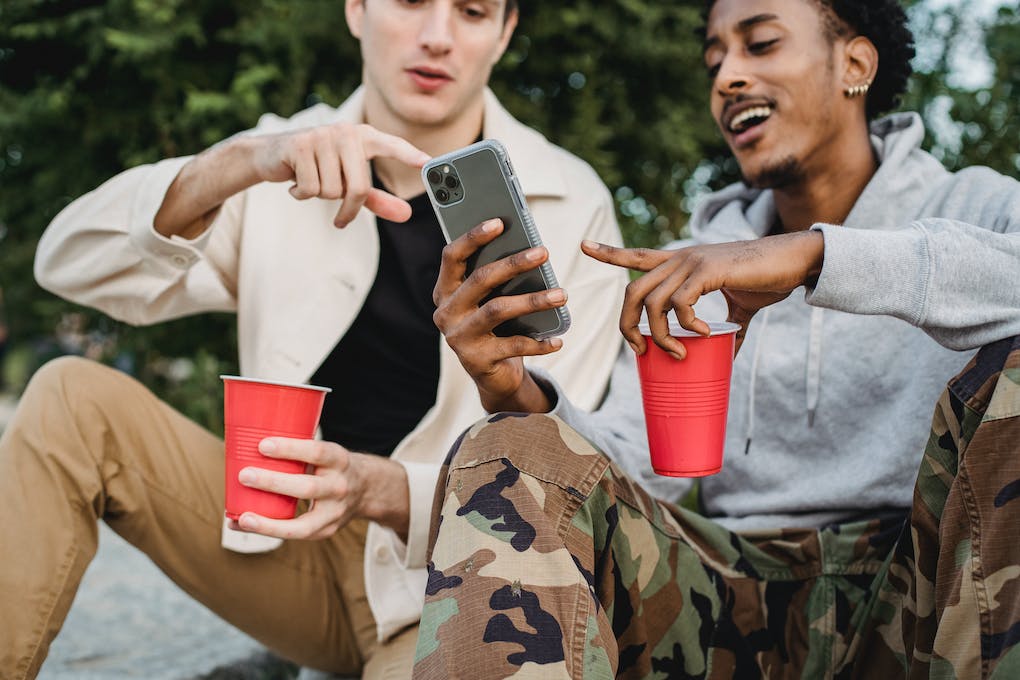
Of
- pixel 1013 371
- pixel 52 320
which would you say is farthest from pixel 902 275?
pixel 52 320

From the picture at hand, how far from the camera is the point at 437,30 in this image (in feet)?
9.68

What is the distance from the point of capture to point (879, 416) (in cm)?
250

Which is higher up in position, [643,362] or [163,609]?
[643,362]

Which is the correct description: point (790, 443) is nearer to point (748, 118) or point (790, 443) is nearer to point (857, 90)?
point (748, 118)

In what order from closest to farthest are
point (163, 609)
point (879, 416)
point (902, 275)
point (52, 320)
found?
point (902, 275)
point (879, 416)
point (163, 609)
point (52, 320)

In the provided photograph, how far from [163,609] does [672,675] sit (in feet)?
8.19

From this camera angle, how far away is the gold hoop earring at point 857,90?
2836 millimetres

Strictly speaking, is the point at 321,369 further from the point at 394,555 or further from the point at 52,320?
the point at 52,320

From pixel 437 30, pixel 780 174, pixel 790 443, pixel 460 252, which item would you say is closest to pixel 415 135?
pixel 437 30

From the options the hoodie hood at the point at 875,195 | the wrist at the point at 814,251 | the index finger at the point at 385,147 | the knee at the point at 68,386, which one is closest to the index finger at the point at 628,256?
the wrist at the point at 814,251

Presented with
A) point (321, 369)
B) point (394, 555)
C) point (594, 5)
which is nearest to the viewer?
point (394, 555)

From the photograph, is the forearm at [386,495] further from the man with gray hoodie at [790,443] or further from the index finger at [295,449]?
the man with gray hoodie at [790,443]

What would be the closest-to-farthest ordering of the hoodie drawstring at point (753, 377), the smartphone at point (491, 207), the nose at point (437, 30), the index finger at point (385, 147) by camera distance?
the smartphone at point (491, 207) → the index finger at point (385, 147) → the hoodie drawstring at point (753, 377) → the nose at point (437, 30)

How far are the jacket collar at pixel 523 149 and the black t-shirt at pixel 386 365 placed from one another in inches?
14.9
